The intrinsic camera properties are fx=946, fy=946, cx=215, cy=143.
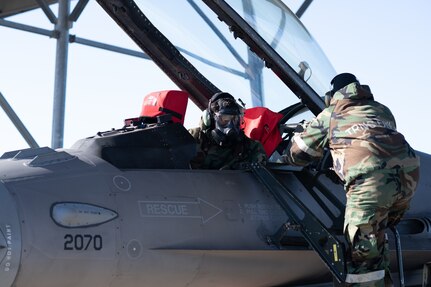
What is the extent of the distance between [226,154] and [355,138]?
125cm

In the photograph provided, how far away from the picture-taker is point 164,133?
664 centimetres

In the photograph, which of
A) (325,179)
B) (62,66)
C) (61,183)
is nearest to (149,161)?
(61,183)

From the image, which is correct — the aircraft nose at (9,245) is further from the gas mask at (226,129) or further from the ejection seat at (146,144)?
the gas mask at (226,129)

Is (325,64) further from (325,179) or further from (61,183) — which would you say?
(61,183)

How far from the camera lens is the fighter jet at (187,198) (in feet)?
18.4

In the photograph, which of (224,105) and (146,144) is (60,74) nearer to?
(224,105)

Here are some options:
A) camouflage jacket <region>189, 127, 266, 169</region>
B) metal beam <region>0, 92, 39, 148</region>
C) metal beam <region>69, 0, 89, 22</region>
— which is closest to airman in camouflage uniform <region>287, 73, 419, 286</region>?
camouflage jacket <region>189, 127, 266, 169</region>

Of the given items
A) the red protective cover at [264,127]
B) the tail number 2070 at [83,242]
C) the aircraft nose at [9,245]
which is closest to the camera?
the aircraft nose at [9,245]

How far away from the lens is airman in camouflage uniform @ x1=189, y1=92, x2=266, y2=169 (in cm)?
704

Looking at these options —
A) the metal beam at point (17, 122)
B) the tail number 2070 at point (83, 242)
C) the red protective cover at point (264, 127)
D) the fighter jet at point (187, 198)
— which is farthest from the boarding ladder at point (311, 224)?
the metal beam at point (17, 122)

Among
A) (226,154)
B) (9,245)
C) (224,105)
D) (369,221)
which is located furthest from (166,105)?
(9,245)

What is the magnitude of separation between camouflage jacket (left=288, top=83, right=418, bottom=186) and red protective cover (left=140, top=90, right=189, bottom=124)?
44.0 inches

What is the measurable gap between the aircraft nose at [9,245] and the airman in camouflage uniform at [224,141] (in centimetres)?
185

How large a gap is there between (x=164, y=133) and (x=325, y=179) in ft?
4.41
